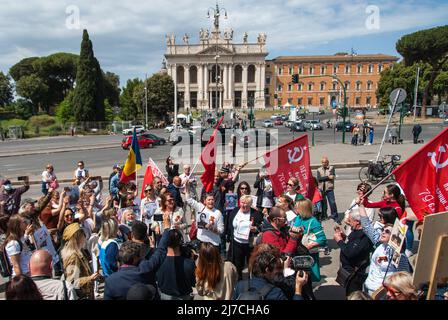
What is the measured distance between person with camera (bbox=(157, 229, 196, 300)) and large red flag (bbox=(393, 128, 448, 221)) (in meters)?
2.68

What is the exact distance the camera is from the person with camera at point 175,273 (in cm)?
368

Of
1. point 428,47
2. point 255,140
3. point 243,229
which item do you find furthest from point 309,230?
point 428,47

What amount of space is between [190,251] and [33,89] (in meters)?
81.3

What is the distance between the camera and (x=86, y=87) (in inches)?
2122

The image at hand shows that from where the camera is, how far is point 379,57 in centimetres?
10838

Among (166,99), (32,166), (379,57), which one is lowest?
(32,166)

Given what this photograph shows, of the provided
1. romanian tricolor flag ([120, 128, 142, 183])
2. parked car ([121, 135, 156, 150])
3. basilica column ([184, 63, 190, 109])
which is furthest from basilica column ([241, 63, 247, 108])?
romanian tricolor flag ([120, 128, 142, 183])

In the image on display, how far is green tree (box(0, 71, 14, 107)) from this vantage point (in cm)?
7994

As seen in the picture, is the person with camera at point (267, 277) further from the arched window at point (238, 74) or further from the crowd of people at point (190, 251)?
the arched window at point (238, 74)

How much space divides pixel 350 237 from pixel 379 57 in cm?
11693

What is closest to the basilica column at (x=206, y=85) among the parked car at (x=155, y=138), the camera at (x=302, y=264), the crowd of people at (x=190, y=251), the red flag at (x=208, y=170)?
the parked car at (x=155, y=138)

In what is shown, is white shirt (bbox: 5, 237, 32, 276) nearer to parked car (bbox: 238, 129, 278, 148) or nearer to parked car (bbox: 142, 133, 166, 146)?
parked car (bbox: 238, 129, 278, 148)

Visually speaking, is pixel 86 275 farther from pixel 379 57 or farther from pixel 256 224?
pixel 379 57
